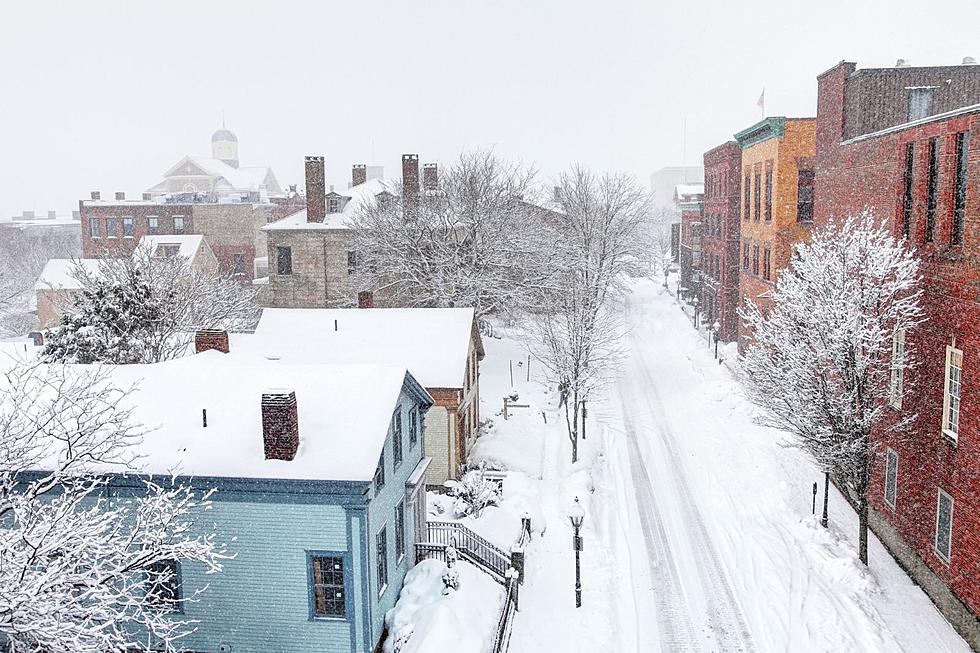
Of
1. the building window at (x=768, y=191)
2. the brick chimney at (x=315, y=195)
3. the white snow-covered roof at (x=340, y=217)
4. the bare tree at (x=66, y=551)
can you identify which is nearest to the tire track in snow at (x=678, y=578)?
the bare tree at (x=66, y=551)

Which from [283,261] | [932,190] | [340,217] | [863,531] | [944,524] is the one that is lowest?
[863,531]

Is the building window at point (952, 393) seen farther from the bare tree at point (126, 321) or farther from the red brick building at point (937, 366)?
the bare tree at point (126, 321)

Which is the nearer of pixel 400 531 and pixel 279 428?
pixel 279 428

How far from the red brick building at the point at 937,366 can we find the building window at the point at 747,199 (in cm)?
1813

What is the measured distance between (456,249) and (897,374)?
27819 millimetres

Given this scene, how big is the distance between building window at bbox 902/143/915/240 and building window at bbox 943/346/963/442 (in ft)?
14.5

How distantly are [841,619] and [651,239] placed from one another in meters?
93.9

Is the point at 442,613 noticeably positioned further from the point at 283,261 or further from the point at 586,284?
the point at 283,261

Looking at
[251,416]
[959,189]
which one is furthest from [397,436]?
[959,189]

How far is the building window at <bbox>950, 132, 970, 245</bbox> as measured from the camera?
18875 mm

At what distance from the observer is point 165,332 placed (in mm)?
38219

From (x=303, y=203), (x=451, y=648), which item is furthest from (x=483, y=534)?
(x=303, y=203)

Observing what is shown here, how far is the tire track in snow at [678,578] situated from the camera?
18.7 meters

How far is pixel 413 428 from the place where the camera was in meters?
22.6
